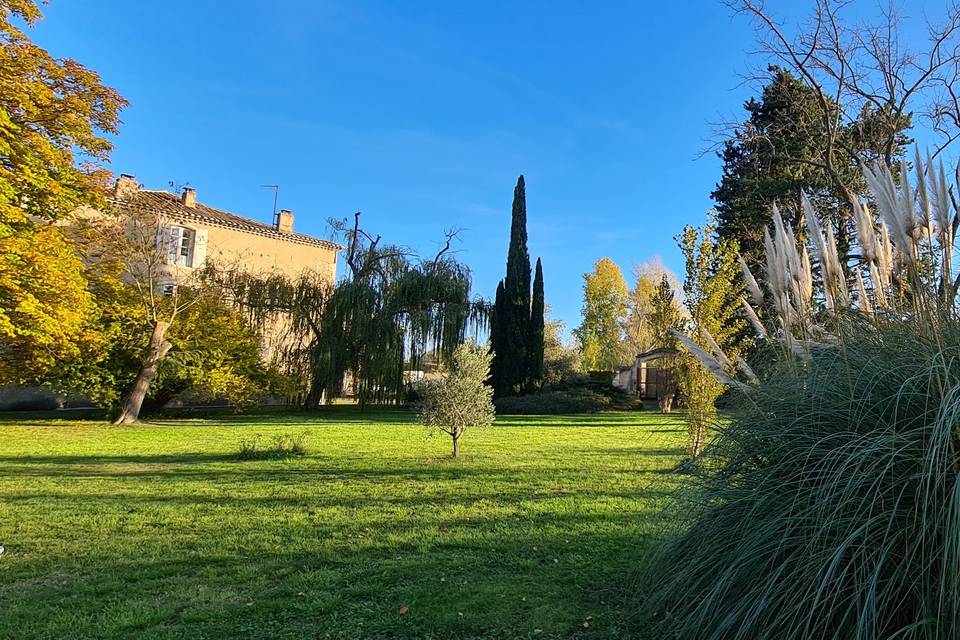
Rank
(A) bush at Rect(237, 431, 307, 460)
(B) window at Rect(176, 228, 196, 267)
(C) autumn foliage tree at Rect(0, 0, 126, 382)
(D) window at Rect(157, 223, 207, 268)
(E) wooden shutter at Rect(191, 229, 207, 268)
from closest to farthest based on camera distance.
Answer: (A) bush at Rect(237, 431, 307, 460)
(C) autumn foliage tree at Rect(0, 0, 126, 382)
(D) window at Rect(157, 223, 207, 268)
(B) window at Rect(176, 228, 196, 267)
(E) wooden shutter at Rect(191, 229, 207, 268)

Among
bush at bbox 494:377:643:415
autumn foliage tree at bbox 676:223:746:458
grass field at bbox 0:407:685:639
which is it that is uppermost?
autumn foliage tree at bbox 676:223:746:458

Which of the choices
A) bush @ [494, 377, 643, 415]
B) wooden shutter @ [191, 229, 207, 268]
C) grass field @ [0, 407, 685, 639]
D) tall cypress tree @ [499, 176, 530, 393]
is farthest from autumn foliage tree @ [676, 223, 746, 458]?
wooden shutter @ [191, 229, 207, 268]

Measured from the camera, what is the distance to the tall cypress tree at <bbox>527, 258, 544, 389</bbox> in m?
24.9

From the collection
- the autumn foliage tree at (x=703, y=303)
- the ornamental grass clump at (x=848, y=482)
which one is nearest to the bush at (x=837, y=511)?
the ornamental grass clump at (x=848, y=482)

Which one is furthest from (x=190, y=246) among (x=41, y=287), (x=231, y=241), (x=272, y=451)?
(x=272, y=451)

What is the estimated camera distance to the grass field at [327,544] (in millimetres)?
3256

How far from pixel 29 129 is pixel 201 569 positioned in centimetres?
1374

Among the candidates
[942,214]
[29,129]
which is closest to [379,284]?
[29,129]

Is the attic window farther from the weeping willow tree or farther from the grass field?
the grass field

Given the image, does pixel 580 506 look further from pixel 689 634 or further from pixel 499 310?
pixel 499 310

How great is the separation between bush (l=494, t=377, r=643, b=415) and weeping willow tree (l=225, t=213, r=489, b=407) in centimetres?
342

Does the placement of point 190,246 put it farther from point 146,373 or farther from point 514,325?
point 514,325

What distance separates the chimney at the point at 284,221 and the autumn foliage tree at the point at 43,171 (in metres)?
16.4

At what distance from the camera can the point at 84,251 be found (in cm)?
1616
